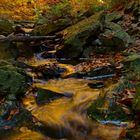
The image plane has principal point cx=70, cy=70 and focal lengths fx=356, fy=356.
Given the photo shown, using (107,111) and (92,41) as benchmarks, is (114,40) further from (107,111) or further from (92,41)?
(107,111)

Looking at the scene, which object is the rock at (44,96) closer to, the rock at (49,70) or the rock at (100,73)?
the rock at (49,70)

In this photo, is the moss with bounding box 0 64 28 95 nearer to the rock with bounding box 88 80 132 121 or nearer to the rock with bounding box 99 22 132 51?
the rock with bounding box 88 80 132 121

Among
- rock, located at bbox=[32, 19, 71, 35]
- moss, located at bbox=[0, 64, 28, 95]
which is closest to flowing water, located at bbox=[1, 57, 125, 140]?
moss, located at bbox=[0, 64, 28, 95]

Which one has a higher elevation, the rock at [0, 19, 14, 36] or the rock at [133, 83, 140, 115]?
the rock at [0, 19, 14, 36]

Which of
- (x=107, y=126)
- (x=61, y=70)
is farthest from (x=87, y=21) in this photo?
(x=107, y=126)

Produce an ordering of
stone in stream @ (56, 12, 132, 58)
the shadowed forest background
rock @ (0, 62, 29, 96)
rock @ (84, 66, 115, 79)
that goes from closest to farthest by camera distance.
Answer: the shadowed forest background → rock @ (0, 62, 29, 96) → rock @ (84, 66, 115, 79) → stone in stream @ (56, 12, 132, 58)

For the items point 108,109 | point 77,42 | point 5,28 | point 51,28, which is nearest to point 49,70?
point 77,42

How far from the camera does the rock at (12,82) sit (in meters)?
7.16

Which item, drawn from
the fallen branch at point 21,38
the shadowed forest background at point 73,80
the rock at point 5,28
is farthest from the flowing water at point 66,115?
the rock at point 5,28

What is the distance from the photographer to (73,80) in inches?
341

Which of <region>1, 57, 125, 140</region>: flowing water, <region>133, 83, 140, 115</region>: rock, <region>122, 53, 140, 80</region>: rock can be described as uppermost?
<region>122, 53, 140, 80</region>: rock

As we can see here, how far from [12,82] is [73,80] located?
6.18ft

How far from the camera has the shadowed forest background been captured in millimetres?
6152

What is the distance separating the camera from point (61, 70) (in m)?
9.28
